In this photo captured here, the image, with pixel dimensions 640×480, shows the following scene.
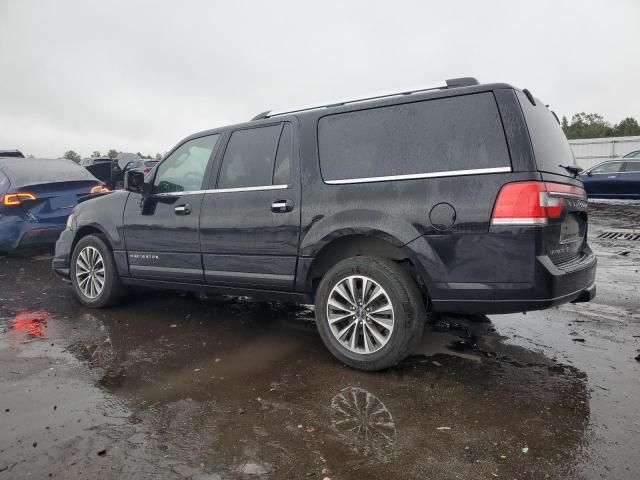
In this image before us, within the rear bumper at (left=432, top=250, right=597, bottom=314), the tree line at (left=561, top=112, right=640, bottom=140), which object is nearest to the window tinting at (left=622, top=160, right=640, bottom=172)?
the rear bumper at (left=432, top=250, right=597, bottom=314)

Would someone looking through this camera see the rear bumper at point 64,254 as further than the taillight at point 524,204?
Yes

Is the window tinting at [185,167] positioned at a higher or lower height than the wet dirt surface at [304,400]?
higher

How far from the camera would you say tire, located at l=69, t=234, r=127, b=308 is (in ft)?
16.8

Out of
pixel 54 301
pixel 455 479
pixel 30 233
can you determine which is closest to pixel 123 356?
pixel 54 301

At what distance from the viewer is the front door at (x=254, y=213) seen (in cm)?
380

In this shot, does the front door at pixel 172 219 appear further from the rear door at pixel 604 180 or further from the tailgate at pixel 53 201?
the rear door at pixel 604 180

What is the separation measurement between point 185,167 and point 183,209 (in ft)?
1.49

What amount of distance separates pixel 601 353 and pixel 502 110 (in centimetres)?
213

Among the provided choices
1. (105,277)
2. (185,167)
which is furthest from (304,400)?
(105,277)

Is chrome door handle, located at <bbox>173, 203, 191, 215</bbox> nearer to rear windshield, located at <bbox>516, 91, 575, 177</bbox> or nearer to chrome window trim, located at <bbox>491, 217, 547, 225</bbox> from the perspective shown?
chrome window trim, located at <bbox>491, 217, 547, 225</bbox>

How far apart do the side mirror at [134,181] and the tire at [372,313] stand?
7.81 ft

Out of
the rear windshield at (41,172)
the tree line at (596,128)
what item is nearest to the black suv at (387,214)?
the rear windshield at (41,172)

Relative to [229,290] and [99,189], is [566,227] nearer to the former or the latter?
[229,290]

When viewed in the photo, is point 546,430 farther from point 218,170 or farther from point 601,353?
point 218,170
